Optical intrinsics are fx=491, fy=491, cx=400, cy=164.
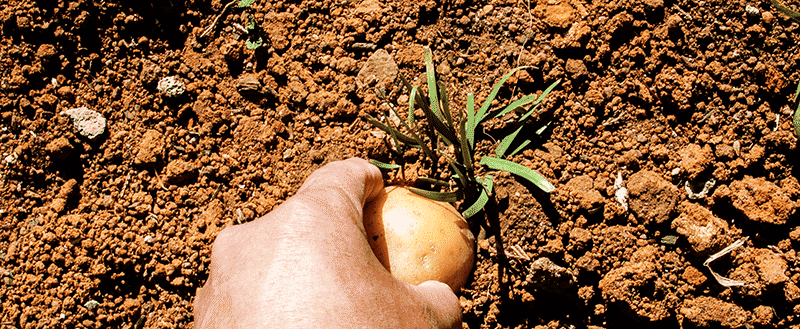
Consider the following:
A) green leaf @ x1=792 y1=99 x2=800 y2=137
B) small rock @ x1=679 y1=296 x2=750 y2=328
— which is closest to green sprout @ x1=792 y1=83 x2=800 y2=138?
green leaf @ x1=792 y1=99 x2=800 y2=137

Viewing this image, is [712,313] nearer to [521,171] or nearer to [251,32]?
[521,171]

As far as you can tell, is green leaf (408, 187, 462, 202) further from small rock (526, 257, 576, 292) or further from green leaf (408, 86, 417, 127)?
small rock (526, 257, 576, 292)

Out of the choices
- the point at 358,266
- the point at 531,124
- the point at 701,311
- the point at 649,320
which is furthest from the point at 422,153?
the point at 701,311

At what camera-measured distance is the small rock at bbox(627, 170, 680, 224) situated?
195 centimetres

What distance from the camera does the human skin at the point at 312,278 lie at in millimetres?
1312

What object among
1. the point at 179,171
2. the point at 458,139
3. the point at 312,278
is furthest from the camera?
the point at 179,171

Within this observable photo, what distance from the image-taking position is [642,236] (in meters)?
1.99

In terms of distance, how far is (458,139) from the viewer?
2.12 m

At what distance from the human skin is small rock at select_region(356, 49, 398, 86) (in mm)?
572

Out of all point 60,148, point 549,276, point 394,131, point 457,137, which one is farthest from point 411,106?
point 60,148

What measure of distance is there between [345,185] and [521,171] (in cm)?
71

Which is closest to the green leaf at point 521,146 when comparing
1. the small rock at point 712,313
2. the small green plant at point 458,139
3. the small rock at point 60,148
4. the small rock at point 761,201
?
the small green plant at point 458,139

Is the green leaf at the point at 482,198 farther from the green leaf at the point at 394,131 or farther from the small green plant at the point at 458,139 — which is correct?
the green leaf at the point at 394,131

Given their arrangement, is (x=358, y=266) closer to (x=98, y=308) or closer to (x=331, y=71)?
(x=331, y=71)
